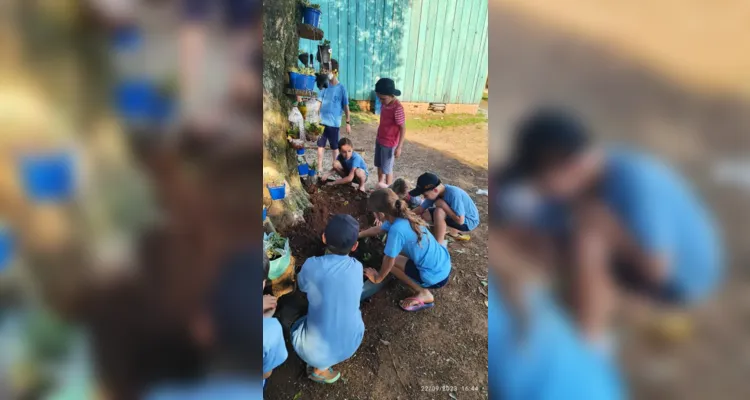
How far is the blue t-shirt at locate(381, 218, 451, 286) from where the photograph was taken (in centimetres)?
234

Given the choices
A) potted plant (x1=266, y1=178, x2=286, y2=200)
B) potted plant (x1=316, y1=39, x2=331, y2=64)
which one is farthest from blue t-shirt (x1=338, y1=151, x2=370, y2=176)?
potted plant (x1=266, y1=178, x2=286, y2=200)

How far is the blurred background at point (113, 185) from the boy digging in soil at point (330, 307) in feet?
3.91

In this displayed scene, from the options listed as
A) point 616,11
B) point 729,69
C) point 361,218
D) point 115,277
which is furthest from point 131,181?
point 361,218

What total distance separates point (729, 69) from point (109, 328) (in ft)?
3.97

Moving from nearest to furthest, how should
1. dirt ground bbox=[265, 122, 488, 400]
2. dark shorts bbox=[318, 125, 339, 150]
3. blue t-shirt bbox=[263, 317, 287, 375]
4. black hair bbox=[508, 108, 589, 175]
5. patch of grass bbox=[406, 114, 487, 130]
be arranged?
black hair bbox=[508, 108, 589, 175] < blue t-shirt bbox=[263, 317, 287, 375] < dirt ground bbox=[265, 122, 488, 400] < dark shorts bbox=[318, 125, 339, 150] < patch of grass bbox=[406, 114, 487, 130]

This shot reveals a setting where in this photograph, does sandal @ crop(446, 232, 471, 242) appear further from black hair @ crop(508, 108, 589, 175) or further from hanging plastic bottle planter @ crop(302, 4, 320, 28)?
black hair @ crop(508, 108, 589, 175)

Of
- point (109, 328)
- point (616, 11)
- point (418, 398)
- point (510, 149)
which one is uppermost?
point (616, 11)

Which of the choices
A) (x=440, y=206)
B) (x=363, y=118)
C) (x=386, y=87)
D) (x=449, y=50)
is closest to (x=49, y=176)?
(x=440, y=206)

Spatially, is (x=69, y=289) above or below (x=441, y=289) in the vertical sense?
above

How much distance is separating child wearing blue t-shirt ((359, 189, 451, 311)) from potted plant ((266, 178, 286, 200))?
70 centimetres

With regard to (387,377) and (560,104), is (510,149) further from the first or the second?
(387,377)

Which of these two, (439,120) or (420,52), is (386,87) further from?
(439,120)

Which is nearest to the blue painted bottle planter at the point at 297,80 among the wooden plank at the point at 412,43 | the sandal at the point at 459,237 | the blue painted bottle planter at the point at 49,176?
the sandal at the point at 459,237

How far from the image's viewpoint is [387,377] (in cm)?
195
